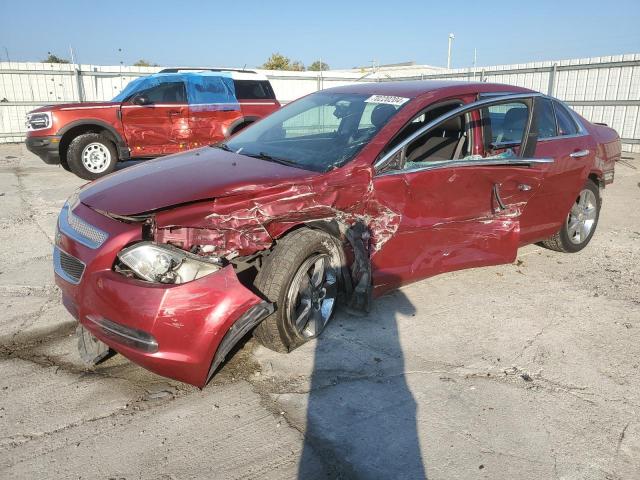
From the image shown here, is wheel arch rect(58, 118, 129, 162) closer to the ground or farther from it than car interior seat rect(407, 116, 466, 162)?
closer to the ground

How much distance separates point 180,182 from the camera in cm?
315

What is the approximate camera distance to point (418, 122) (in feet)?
12.6

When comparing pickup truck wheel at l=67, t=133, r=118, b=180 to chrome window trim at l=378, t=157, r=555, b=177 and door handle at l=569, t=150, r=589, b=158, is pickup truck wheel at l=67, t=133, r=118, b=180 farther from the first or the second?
door handle at l=569, t=150, r=589, b=158

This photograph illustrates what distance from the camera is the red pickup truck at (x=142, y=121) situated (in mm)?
9039

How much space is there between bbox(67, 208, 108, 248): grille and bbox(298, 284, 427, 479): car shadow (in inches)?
56.8

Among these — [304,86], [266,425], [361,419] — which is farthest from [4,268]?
[304,86]

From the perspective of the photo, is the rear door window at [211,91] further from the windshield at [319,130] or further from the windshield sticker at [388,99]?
the windshield sticker at [388,99]

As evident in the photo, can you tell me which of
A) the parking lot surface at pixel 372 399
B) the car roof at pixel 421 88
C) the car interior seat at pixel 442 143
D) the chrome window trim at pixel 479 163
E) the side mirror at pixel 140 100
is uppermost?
the car roof at pixel 421 88

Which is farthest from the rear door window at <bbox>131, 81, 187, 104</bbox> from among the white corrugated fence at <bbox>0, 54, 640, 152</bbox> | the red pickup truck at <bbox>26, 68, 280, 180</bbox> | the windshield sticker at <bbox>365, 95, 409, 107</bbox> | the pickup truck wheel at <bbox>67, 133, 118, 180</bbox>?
the white corrugated fence at <bbox>0, 54, 640, 152</bbox>

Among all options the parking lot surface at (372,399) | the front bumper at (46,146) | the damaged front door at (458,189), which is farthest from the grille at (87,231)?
the front bumper at (46,146)

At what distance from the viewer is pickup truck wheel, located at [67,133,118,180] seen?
915cm

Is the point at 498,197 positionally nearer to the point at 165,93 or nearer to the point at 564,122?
the point at 564,122

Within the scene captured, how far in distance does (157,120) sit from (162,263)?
755cm

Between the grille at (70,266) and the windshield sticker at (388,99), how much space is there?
95.7 inches
